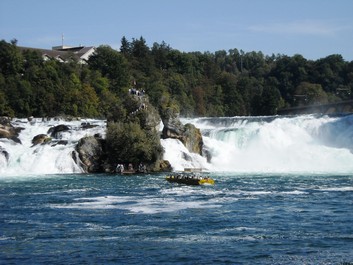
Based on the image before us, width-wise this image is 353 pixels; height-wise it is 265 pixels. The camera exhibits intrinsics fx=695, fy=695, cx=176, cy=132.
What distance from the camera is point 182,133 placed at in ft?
222

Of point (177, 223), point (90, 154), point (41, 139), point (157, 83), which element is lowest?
point (177, 223)

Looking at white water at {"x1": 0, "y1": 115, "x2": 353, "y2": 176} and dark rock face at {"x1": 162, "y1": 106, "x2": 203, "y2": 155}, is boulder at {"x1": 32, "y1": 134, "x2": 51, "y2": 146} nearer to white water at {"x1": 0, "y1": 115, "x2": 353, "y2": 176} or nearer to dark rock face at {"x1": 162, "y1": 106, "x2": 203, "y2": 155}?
white water at {"x1": 0, "y1": 115, "x2": 353, "y2": 176}

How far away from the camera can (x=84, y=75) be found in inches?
4274

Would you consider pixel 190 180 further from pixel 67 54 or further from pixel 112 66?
pixel 67 54

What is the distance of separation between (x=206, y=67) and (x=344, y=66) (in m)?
28.2

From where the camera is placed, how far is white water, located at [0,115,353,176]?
63156 mm

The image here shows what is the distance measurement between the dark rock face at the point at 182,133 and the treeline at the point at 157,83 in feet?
73.2

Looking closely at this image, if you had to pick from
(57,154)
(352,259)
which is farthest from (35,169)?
(352,259)

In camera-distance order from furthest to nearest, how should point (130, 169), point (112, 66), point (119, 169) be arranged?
point (112, 66) < point (130, 169) < point (119, 169)

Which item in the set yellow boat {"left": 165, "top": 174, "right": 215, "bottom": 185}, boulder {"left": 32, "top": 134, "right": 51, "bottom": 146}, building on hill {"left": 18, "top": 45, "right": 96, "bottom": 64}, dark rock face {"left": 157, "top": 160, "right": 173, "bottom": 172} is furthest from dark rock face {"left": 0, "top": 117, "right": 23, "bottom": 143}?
building on hill {"left": 18, "top": 45, "right": 96, "bottom": 64}

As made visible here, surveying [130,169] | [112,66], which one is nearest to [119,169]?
[130,169]

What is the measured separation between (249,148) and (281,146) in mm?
3299

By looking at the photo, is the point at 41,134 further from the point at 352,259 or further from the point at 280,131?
the point at 352,259

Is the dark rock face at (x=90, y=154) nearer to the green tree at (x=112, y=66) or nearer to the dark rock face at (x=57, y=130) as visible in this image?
the dark rock face at (x=57, y=130)
